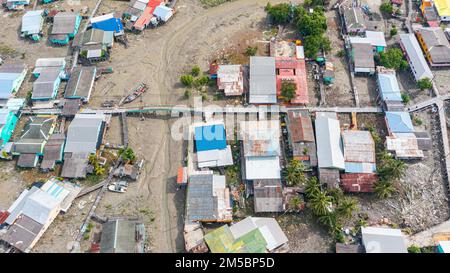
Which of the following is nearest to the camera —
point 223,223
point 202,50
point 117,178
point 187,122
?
point 223,223

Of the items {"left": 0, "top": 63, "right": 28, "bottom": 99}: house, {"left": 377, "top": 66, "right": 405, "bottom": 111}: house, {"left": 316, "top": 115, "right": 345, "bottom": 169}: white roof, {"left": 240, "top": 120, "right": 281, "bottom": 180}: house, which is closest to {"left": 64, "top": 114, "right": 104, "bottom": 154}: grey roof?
{"left": 0, "top": 63, "right": 28, "bottom": 99}: house

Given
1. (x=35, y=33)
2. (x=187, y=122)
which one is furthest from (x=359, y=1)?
(x=35, y=33)

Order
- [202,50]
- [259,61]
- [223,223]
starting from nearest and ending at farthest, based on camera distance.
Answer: [223,223] < [259,61] < [202,50]

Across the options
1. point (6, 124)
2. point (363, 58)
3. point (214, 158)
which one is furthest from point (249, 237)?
point (6, 124)

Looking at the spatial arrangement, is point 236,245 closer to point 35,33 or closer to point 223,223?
point 223,223

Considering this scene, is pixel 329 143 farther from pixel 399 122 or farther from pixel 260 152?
pixel 399 122
